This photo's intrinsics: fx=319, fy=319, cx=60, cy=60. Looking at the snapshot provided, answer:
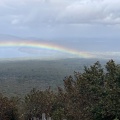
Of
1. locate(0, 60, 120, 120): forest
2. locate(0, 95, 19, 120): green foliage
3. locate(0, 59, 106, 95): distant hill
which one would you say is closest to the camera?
locate(0, 60, 120, 120): forest

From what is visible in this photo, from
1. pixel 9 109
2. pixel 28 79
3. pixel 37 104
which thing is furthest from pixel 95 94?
pixel 28 79

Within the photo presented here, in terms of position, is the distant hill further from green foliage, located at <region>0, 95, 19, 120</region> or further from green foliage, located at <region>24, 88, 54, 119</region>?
green foliage, located at <region>0, 95, 19, 120</region>

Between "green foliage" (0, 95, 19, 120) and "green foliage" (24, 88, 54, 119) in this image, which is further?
"green foliage" (24, 88, 54, 119)

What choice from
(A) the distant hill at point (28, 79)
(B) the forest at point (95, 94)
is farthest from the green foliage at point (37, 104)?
(A) the distant hill at point (28, 79)

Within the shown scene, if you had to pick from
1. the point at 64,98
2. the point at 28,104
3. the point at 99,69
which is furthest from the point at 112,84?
the point at 28,104

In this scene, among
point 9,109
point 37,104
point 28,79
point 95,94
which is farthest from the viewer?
point 28,79

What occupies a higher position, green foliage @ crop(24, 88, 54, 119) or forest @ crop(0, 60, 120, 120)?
forest @ crop(0, 60, 120, 120)

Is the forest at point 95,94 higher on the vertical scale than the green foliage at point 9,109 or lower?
higher

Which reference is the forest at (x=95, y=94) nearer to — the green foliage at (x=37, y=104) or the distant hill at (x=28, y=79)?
the green foliage at (x=37, y=104)

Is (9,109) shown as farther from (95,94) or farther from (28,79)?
(28,79)

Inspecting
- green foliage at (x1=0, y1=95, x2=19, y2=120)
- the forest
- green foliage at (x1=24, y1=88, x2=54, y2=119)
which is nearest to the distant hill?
green foliage at (x1=24, y1=88, x2=54, y2=119)

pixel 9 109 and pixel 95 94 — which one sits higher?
pixel 95 94
